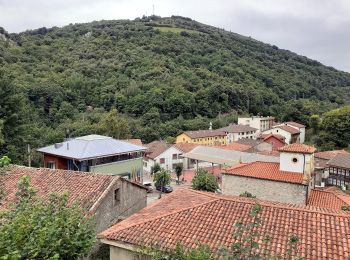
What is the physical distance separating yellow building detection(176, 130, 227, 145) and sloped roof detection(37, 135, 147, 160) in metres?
44.5

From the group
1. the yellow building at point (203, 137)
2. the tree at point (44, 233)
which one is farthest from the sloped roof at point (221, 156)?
the tree at point (44, 233)

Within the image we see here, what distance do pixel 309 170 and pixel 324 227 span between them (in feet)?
55.1

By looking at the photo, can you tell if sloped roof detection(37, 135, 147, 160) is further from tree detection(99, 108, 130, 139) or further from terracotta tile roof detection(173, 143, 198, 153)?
terracotta tile roof detection(173, 143, 198, 153)

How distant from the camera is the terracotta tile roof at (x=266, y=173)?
24734 millimetres

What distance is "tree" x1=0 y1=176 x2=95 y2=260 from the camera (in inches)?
231

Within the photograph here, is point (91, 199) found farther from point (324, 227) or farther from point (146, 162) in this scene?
point (146, 162)

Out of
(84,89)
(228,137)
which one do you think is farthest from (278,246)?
(84,89)

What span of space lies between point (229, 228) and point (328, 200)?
653 inches

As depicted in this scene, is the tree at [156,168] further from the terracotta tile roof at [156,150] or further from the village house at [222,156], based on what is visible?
the village house at [222,156]

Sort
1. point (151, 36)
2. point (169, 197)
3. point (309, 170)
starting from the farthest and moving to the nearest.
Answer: point (151, 36) → point (309, 170) → point (169, 197)

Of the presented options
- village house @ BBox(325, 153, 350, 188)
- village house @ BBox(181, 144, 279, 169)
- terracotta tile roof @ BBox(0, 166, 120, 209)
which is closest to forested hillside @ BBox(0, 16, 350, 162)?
village house @ BBox(181, 144, 279, 169)

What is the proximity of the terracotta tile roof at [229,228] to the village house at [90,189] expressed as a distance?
253 centimetres

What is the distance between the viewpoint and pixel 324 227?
912 centimetres

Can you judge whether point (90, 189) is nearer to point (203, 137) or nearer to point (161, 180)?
point (161, 180)
